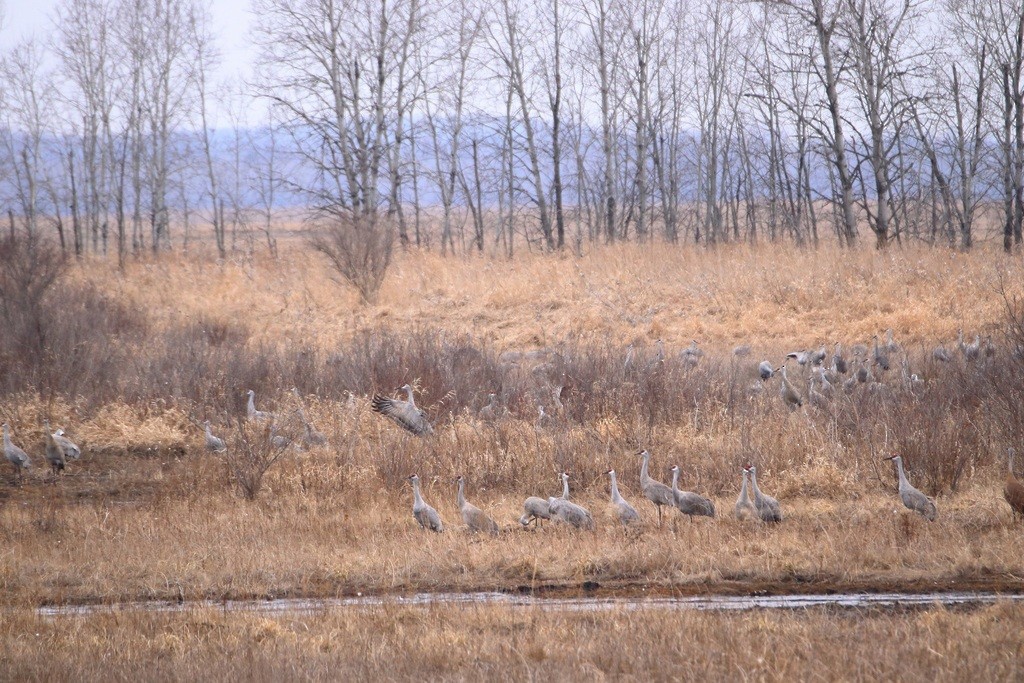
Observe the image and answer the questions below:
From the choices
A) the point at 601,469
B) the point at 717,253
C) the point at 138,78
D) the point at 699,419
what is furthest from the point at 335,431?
the point at 138,78

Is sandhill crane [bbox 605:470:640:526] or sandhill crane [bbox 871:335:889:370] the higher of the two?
sandhill crane [bbox 871:335:889:370]

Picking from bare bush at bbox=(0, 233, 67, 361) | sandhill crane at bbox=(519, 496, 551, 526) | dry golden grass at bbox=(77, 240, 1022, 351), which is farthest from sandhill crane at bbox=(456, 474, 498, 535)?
dry golden grass at bbox=(77, 240, 1022, 351)

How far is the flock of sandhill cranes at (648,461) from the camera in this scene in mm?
8336

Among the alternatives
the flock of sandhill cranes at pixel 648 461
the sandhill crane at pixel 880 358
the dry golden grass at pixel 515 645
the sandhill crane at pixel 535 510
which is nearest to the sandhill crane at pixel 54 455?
the flock of sandhill cranes at pixel 648 461

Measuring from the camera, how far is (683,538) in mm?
7945

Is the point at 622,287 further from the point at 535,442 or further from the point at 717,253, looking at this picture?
the point at 535,442

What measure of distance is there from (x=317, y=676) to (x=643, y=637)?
1898 millimetres

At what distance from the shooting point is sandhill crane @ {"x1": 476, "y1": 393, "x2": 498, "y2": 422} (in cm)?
1208

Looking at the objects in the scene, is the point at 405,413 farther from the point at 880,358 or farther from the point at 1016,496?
the point at 880,358

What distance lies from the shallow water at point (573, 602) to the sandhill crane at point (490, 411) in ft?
17.2

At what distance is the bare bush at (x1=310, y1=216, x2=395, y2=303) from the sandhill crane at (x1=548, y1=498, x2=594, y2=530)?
49.7ft

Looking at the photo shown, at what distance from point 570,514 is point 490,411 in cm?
395

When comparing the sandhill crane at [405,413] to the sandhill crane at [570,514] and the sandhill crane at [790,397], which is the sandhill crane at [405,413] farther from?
the sandhill crane at [790,397]

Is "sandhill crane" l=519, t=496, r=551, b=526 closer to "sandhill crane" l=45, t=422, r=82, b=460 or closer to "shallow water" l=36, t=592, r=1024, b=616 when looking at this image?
"shallow water" l=36, t=592, r=1024, b=616
